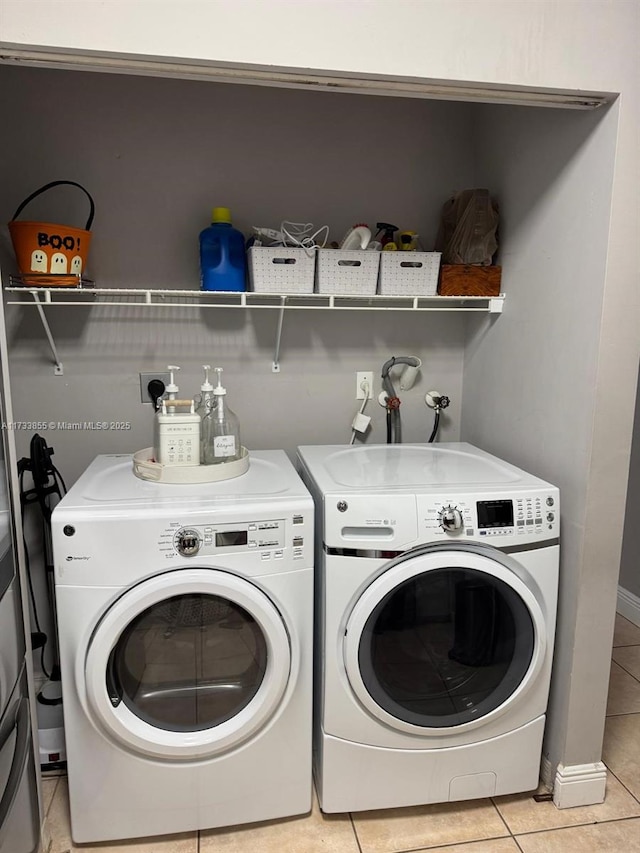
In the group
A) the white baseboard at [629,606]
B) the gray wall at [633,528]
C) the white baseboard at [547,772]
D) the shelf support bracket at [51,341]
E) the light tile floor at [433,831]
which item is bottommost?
the light tile floor at [433,831]

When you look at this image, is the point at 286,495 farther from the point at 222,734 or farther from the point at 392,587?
the point at 222,734

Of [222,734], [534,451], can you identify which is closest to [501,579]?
[534,451]

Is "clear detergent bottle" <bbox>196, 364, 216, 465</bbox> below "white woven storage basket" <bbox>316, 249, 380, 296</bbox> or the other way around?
below

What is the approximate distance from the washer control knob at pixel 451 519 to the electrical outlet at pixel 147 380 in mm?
1096

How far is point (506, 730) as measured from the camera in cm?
167

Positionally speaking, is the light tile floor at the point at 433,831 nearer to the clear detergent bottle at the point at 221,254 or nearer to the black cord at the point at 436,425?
the black cord at the point at 436,425

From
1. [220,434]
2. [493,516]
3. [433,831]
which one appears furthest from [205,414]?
[433,831]

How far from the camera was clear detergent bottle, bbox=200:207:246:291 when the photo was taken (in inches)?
73.6

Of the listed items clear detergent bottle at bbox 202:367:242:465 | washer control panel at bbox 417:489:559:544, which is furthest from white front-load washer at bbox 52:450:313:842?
washer control panel at bbox 417:489:559:544

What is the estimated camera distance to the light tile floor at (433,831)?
5.20 ft

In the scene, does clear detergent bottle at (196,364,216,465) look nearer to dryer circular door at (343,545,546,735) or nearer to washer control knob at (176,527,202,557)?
washer control knob at (176,527,202,557)

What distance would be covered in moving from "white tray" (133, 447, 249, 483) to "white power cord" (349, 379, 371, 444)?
638 mm

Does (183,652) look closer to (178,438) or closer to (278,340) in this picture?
(178,438)

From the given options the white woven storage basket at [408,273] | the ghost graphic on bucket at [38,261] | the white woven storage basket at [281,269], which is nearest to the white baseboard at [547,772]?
the white woven storage basket at [408,273]
